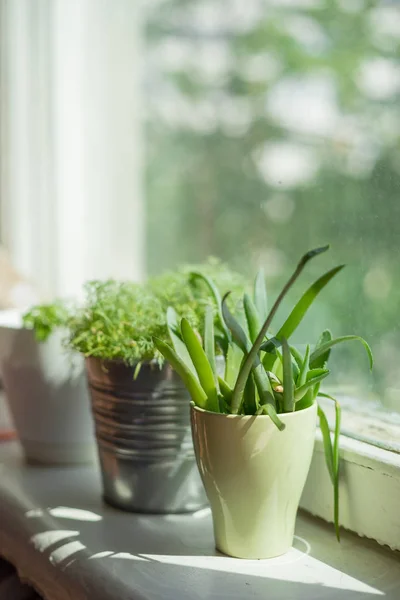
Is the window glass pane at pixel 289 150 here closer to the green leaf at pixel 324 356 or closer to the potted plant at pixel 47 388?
the green leaf at pixel 324 356

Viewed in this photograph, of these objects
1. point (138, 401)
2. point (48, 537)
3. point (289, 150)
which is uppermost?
point (289, 150)

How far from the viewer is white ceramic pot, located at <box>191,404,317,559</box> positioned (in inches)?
22.9

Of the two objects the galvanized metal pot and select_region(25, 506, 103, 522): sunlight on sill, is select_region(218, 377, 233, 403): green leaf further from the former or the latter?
select_region(25, 506, 103, 522): sunlight on sill

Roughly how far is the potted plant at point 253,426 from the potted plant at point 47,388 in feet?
0.86

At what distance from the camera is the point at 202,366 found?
0.60 meters

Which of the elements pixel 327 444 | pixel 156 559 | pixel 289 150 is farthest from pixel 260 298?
pixel 289 150

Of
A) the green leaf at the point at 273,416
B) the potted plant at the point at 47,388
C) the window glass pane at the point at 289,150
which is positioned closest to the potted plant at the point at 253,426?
the green leaf at the point at 273,416

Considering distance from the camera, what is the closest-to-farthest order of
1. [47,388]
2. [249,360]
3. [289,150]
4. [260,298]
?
[249,360] → [260,298] → [47,388] → [289,150]

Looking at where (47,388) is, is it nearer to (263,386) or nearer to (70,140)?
(263,386)

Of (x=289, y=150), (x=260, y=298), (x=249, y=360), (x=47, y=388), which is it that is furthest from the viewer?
(x=289, y=150)

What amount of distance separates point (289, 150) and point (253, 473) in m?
0.54

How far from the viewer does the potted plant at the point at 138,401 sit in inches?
26.8

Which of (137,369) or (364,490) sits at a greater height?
(137,369)

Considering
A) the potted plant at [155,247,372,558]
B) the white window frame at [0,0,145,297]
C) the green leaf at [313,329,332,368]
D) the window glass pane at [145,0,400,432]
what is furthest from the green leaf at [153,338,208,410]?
the white window frame at [0,0,145,297]
